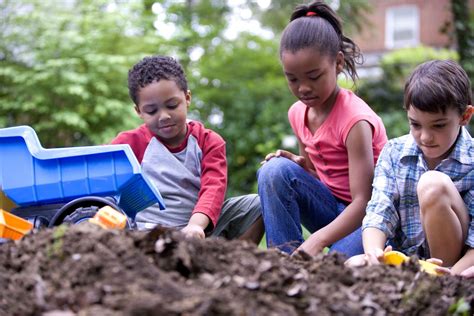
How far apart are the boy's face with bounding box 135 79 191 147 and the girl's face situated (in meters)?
0.58

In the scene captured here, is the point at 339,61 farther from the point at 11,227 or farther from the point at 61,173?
the point at 11,227

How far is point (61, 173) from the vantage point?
8.62ft

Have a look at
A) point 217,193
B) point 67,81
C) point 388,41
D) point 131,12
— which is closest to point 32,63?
point 67,81

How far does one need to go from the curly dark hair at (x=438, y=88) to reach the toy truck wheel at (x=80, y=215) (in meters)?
1.33

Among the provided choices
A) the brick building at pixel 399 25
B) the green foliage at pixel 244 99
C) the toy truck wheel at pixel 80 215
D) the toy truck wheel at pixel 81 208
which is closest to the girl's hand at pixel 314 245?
the toy truck wheel at pixel 81 208

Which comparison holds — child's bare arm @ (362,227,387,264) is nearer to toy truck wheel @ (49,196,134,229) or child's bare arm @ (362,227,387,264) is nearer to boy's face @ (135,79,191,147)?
toy truck wheel @ (49,196,134,229)

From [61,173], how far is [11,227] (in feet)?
1.23

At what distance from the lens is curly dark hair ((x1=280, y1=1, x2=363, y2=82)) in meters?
2.97

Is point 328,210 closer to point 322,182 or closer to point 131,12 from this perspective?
point 322,182

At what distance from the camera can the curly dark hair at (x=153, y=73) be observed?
3262 mm

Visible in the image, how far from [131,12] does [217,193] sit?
18.3ft

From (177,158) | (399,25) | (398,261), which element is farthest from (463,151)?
(399,25)

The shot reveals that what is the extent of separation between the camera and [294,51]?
2961mm

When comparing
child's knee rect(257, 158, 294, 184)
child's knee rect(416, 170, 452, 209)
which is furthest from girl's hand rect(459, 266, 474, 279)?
child's knee rect(257, 158, 294, 184)
